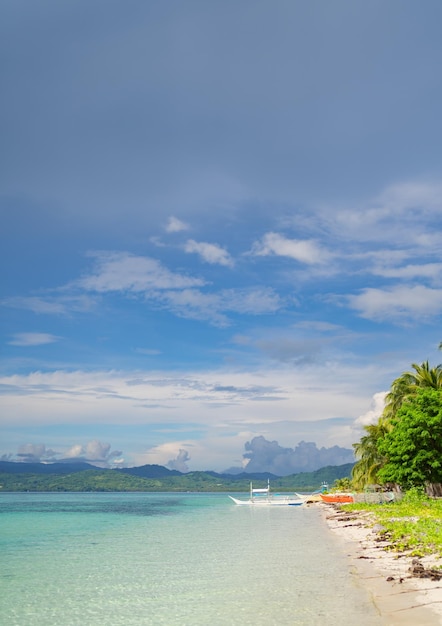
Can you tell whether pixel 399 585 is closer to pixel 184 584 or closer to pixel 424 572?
pixel 424 572

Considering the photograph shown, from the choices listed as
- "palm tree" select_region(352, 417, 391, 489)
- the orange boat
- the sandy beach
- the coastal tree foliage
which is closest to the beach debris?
the sandy beach

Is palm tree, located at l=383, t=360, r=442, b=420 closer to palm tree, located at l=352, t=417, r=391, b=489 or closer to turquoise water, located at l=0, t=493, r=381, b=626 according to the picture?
palm tree, located at l=352, t=417, r=391, b=489

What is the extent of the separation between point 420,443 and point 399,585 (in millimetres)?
33990

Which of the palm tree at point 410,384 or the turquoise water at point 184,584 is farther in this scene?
the palm tree at point 410,384

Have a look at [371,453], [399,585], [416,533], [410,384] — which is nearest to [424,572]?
[399,585]

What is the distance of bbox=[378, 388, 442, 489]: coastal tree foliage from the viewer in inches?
1764

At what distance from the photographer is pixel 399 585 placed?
14000 millimetres

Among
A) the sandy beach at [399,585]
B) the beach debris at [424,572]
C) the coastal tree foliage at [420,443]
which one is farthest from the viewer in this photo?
the coastal tree foliage at [420,443]

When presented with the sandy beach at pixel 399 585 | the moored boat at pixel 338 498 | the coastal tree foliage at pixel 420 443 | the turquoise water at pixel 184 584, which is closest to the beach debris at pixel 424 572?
the sandy beach at pixel 399 585

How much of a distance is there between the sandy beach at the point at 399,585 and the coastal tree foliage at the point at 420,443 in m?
23.4

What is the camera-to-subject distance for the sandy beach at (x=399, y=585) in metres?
11.1

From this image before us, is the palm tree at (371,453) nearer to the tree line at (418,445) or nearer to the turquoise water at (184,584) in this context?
the tree line at (418,445)

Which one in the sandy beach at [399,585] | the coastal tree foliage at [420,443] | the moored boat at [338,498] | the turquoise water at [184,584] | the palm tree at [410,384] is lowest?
the moored boat at [338,498]

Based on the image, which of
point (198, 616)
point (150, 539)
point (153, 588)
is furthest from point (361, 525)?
point (198, 616)
